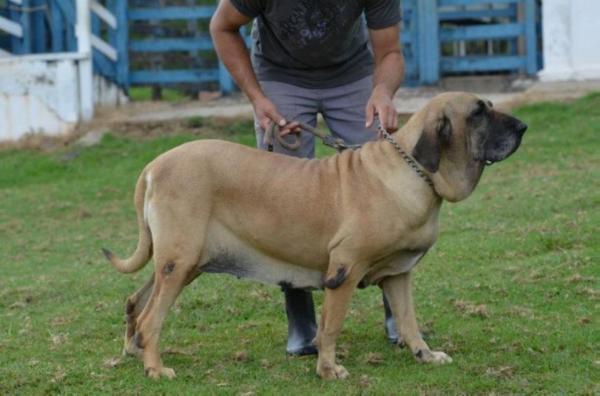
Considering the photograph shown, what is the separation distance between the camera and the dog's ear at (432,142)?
18.2 ft

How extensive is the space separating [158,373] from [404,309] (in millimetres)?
1346

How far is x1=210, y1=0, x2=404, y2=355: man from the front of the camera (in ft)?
20.5

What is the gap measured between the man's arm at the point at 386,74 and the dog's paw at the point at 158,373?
5.63 feet

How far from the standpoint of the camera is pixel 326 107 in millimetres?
6562

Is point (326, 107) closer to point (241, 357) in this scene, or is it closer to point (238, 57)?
point (238, 57)

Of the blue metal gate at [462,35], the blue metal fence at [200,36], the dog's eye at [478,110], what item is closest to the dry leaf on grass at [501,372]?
the dog's eye at [478,110]

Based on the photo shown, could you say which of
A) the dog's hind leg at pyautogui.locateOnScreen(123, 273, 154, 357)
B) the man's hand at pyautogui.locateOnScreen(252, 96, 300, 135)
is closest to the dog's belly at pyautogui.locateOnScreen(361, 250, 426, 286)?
the man's hand at pyautogui.locateOnScreen(252, 96, 300, 135)

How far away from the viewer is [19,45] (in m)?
17.0

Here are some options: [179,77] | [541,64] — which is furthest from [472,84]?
[179,77]

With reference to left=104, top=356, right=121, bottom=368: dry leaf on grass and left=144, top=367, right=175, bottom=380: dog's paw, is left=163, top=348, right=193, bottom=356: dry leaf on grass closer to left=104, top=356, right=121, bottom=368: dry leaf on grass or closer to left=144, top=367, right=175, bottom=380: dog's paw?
left=104, top=356, right=121, bottom=368: dry leaf on grass

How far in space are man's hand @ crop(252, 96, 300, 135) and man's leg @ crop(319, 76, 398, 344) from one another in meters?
0.34

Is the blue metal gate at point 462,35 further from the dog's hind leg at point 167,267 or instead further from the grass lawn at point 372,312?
the dog's hind leg at point 167,267

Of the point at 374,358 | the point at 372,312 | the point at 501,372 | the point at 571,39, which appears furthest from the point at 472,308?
the point at 571,39

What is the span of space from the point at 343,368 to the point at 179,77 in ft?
38.1
